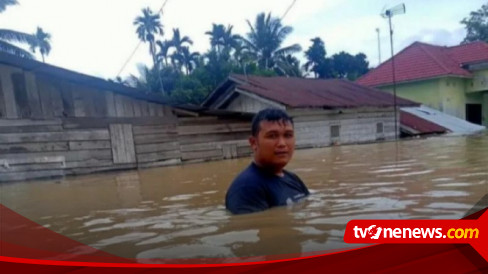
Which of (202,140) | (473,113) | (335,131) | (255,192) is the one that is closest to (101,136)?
(202,140)

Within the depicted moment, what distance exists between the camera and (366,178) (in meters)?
2.95

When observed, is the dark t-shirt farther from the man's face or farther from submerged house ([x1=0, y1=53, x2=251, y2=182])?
submerged house ([x1=0, y1=53, x2=251, y2=182])

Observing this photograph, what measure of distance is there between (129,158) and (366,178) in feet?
16.9

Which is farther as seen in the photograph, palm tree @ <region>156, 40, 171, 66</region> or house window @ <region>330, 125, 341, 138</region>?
house window @ <region>330, 125, 341, 138</region>

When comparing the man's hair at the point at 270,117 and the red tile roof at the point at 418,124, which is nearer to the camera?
the man's hair at the point at 270,117

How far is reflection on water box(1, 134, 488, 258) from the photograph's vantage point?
1.21 metres

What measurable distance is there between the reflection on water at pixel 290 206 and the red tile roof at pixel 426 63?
491mm

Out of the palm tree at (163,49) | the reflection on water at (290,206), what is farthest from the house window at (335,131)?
the palm tree at (163,49)

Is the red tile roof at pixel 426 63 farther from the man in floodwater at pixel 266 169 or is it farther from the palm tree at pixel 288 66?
the man in floodwater at pixel 266 169

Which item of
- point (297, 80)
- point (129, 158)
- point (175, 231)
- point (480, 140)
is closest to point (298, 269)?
point (175, 231)

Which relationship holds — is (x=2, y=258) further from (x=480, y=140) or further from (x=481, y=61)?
(x=480, y=140)

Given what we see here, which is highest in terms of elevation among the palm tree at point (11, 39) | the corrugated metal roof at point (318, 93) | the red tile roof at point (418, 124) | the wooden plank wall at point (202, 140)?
the palm tree at point (11, 39)

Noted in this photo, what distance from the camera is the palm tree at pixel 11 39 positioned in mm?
1128

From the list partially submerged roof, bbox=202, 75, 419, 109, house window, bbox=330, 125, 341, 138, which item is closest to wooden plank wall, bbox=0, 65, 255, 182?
house window, bbox=330, 125, 341, 138
